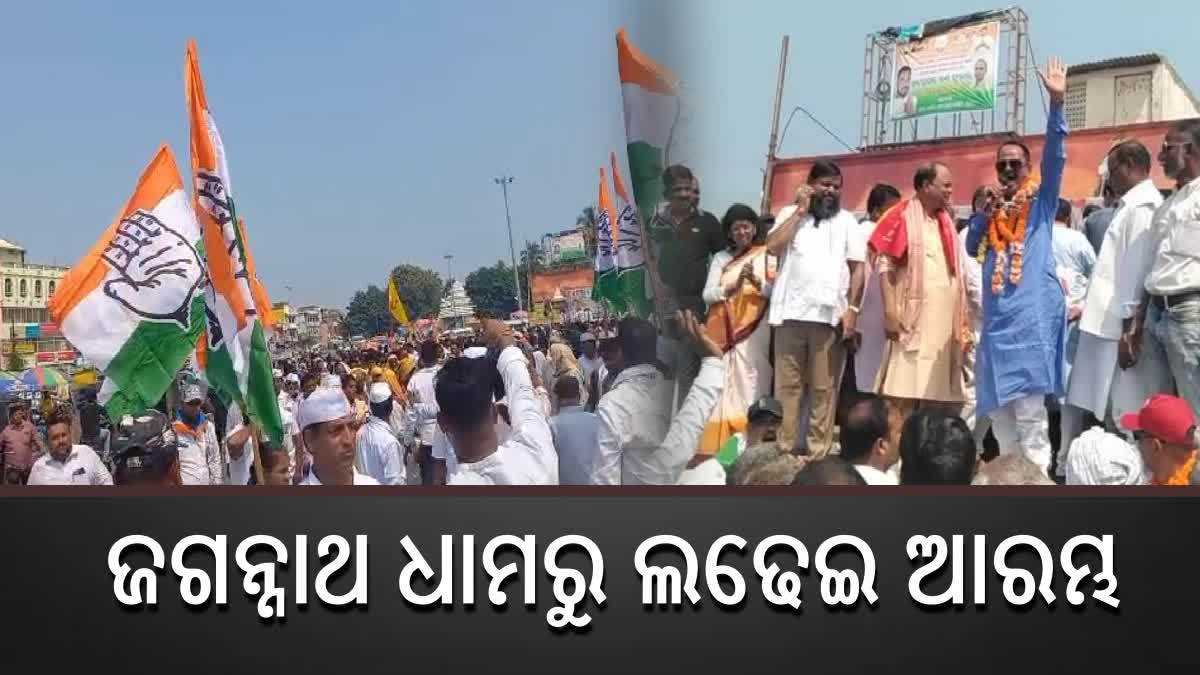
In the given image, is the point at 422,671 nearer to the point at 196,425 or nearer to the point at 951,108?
the point at 951,108

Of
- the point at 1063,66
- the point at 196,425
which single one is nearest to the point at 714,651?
the point at 1063,66

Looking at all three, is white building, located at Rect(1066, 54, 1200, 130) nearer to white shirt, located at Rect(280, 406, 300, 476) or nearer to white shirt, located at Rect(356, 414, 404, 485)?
white shirt, located at Rect(356, 414, 404, 485)

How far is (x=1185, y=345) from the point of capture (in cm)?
310

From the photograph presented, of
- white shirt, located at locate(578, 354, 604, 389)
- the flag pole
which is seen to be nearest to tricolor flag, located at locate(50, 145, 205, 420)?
the flag pole

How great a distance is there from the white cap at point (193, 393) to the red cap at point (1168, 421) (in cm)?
483

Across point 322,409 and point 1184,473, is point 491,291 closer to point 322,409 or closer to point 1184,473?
point 322,409

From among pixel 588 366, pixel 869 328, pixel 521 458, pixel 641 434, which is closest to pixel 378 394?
pixel 588 366

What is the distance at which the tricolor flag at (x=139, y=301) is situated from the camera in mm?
4480

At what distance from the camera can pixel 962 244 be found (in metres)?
3.71

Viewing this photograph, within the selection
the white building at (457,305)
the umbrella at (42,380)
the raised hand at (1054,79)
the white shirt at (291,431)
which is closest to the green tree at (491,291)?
the white building at (457,305)

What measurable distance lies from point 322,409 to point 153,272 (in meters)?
1.64

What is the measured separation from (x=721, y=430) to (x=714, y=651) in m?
1.38

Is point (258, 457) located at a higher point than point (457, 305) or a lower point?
lower

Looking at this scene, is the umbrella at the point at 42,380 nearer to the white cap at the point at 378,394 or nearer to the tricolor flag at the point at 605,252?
the white cap at the point at 378,394
